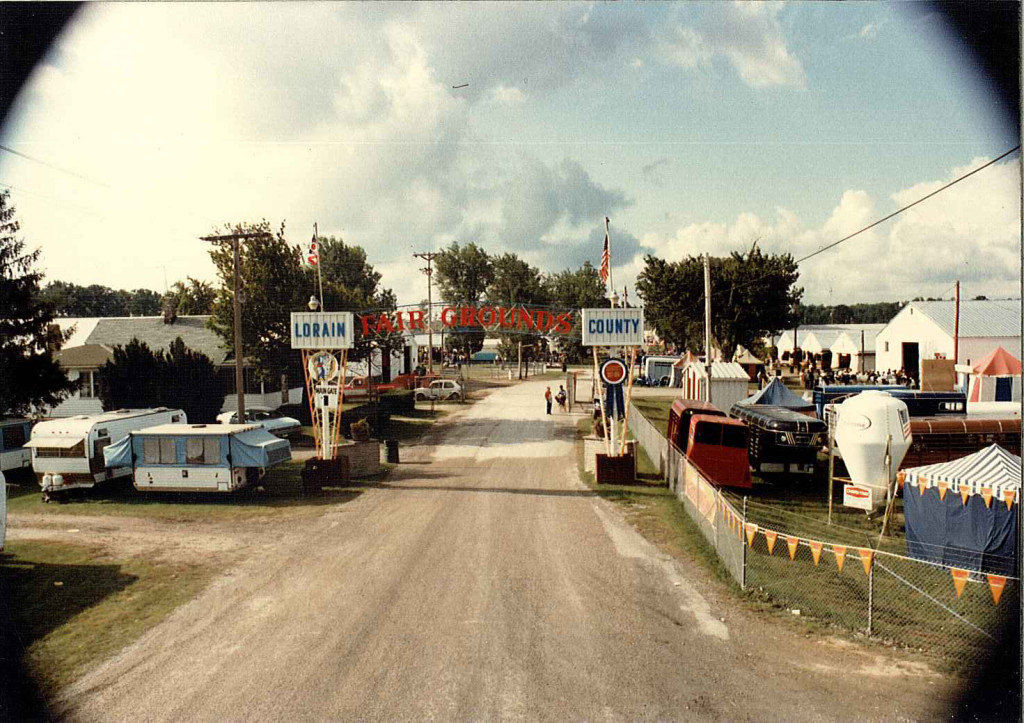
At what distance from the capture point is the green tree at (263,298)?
102ft

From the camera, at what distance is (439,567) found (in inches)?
481

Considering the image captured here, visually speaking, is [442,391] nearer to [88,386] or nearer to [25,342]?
[88,386]

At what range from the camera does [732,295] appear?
4494 cm

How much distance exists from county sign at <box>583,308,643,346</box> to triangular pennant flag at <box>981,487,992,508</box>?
1073 centimetres

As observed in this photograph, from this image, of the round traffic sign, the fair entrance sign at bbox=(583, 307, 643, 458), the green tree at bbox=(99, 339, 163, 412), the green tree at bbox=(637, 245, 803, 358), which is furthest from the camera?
the green tree at bbox=(637, 245, 803, 358)

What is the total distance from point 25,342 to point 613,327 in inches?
736

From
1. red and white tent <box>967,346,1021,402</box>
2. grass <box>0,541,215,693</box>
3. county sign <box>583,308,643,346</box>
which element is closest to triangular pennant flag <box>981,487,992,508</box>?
county sign <box>583,308,643,346</box>

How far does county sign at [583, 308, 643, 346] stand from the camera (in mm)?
20266

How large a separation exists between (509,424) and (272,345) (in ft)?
44.5

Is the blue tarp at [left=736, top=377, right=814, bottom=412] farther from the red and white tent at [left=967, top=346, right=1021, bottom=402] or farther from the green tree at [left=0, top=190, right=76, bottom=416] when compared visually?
the green tree at [left=0, top=190, right=76, bottom=416]

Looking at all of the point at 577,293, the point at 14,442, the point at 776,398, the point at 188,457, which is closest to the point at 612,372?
the point at 776,398

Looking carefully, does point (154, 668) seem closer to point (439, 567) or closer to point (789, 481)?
point (439, 567)

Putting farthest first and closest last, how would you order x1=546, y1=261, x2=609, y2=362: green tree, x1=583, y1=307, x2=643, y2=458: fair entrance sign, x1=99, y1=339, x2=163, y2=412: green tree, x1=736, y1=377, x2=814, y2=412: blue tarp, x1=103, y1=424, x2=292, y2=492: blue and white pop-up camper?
x1=546, y1=261, x2=609, y2=362: green tree, x1=99, y1=339, x2=163, y2=412: green tree, x1=736, y1=377, x2=814, y2=412: blue tarp, x1=583, y1=307, x2=643, y2=458: fair entrance sign, x1=103, y1=424, x2=292, y2=492: blue and white pop-up camper

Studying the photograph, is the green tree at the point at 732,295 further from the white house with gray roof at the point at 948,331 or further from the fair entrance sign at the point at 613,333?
the fair entrance sign at the point at 613,333
